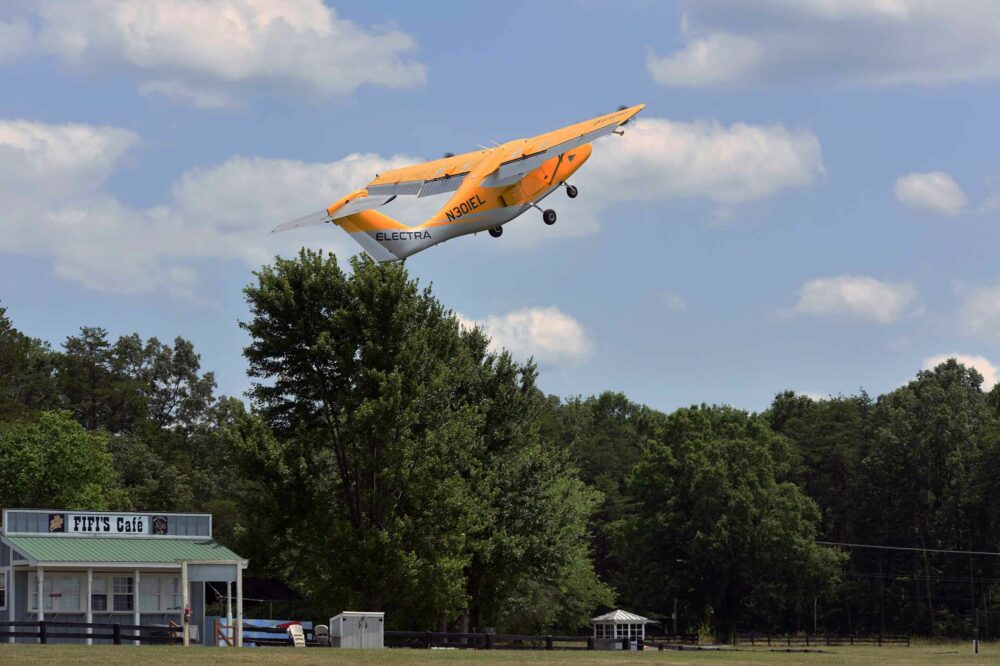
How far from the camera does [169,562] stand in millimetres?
50750

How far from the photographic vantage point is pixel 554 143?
47062mm

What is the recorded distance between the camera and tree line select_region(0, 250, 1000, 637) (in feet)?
173

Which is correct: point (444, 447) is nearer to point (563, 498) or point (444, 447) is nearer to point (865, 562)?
point (563, 498)

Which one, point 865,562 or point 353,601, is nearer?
point 353,601

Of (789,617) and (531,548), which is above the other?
(531,548)

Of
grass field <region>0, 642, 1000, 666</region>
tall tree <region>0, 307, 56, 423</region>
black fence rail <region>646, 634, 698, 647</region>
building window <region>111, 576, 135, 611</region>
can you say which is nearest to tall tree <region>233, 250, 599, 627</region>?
building window <region>111, 576, 135, 611</region>

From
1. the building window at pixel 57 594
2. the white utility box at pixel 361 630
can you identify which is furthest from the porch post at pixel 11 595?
the white utility box at pixel 361 630

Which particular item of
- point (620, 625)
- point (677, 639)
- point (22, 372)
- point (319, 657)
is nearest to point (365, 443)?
point (319, 657)

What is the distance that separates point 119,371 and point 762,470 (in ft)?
204

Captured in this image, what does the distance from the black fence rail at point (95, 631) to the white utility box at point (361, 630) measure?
5.07 m

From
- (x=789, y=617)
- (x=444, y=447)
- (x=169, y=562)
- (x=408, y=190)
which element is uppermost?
(x=408, y=190)

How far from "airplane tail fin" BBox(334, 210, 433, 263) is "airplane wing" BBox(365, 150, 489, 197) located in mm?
1037

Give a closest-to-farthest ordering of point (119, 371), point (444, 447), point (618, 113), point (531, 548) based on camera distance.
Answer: point (618, 113) < point (444, 447) < point (531, 548) < point (119, 371)

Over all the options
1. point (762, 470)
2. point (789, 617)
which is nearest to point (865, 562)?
point (789, 617)
